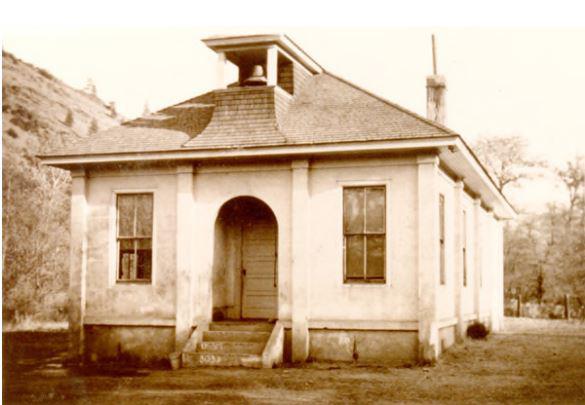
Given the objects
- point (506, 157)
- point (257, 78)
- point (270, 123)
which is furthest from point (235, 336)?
point (506, 157)

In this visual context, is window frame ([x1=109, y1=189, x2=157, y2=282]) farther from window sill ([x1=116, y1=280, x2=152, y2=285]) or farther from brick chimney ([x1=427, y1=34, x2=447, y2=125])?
brick chimney ([x1=427, y1=34, x2=447, y2=125])

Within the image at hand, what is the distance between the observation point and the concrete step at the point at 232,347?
1544 centimetres

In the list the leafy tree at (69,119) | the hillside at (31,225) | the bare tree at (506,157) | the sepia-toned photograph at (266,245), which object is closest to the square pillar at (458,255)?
the sepia-toned photograph at (266,245)

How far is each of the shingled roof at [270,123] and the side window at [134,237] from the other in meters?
1.19

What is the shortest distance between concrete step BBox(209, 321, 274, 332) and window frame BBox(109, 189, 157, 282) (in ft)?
5.42

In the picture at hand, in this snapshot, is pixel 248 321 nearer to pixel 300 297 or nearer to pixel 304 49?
pixel 300 297

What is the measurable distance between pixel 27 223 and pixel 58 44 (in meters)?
14.0

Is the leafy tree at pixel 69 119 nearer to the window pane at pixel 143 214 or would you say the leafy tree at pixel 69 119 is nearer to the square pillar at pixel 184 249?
the window pane at pixel 143 214

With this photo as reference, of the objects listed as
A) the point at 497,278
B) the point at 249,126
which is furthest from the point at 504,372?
the point at 497,278

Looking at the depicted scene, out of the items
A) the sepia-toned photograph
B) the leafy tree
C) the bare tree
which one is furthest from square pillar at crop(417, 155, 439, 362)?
the leafy tree

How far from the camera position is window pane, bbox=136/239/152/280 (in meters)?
17.1

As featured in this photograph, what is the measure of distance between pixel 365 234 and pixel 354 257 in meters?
0.51

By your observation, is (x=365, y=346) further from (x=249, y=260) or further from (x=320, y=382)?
(x=249, y=260)

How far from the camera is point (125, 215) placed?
17.4 metres
